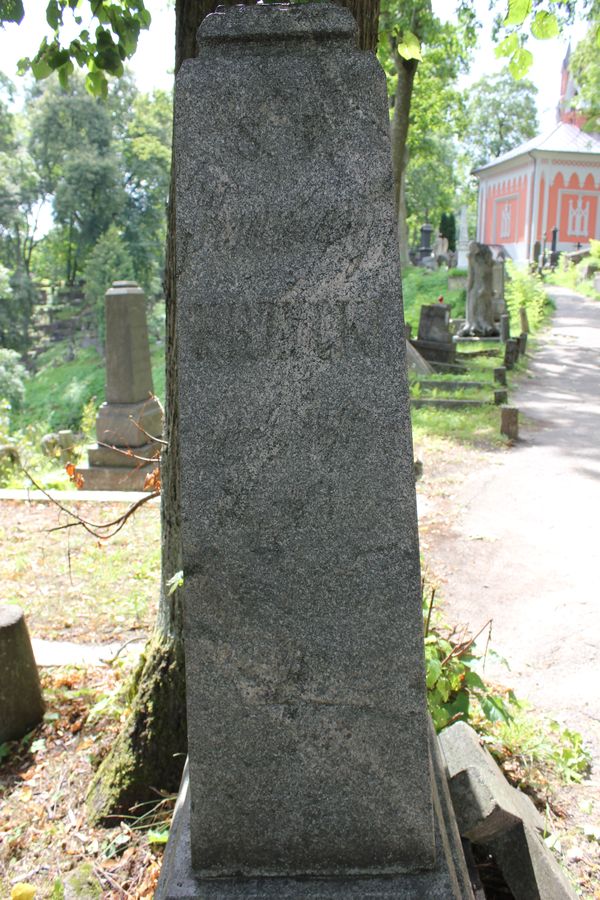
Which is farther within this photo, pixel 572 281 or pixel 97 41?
Answer: pixel 572 281

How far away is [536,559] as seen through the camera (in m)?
6.08

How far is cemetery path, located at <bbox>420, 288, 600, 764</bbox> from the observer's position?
14.3 feet

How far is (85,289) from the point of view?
131 feet

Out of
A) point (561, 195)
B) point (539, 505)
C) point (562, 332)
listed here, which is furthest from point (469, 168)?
point (539, 505)

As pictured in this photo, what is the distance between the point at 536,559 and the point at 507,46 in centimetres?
368

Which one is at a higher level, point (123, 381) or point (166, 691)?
point (123, 381)

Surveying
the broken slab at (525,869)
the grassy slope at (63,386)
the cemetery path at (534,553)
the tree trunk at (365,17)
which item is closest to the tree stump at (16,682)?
the broken slab at (525,869)

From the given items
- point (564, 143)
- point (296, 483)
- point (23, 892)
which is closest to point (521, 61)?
point (296, 483)

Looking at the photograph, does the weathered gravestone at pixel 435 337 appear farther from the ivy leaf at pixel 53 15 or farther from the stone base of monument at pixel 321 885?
the stone base of monument at pixel 321 885

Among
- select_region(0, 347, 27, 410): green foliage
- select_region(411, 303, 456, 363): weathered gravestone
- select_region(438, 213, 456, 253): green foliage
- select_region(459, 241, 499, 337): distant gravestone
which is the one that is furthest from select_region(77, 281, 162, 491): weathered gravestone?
select_region(438, 213, 456, 253): green foliage

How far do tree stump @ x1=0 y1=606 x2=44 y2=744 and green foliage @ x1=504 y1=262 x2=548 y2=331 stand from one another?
18050mm

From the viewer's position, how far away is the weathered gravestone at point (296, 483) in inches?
66.7

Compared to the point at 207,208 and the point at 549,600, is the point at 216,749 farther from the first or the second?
the point at 549,600

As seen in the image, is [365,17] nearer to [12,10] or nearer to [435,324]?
[12,10]
